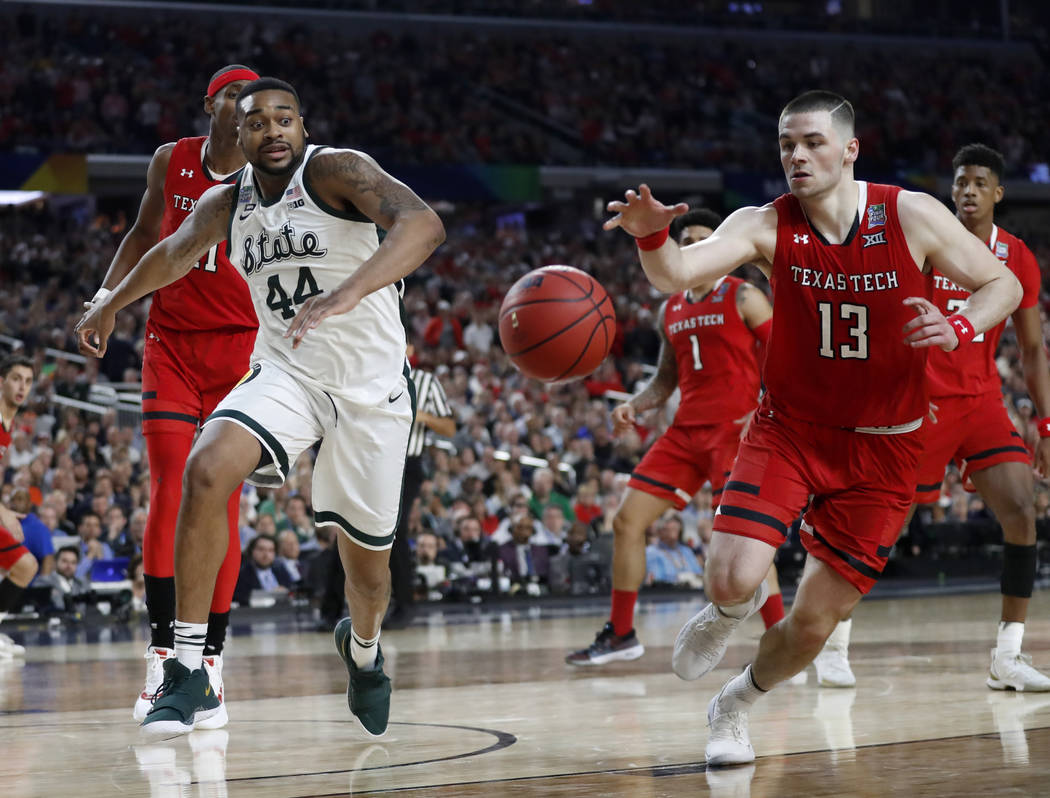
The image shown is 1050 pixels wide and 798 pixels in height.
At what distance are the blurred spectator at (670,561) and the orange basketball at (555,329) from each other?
24.9 feet

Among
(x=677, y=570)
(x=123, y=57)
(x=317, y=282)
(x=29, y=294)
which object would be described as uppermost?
(x=123, y=57)

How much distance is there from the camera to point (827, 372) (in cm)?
436

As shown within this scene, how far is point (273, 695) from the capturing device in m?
6.19

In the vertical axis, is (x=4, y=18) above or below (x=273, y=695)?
above

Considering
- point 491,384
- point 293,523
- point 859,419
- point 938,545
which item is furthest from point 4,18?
point 859,419

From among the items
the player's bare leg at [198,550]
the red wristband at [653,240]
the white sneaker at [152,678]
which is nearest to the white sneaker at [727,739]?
the red wristband at [653,240]

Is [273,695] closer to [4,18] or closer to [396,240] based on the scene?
[396,240]

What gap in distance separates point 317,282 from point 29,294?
1483 cm

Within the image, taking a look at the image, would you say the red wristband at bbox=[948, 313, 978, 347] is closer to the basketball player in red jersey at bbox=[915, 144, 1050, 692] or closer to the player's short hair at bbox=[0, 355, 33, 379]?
the basketball player in red jersey at bbox=[915, 144, 1050, 692]

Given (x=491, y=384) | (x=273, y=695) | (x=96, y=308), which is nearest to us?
(x=96, y=308)

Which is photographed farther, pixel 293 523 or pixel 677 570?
pixel 677 570

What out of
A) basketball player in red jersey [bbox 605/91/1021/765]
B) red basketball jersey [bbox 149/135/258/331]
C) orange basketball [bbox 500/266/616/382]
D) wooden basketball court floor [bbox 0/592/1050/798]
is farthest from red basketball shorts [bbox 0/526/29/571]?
basketball player in red jersey [bbox 605/91/1021/765]

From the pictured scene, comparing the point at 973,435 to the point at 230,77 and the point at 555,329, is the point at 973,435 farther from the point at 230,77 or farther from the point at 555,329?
the point at 230,77

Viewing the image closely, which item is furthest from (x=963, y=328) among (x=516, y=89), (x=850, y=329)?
(x=516, y=89)
